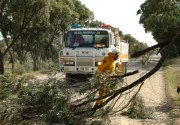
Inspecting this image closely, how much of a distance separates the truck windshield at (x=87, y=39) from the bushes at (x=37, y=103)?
10039 millimetres

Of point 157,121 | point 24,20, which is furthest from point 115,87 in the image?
point 24,20

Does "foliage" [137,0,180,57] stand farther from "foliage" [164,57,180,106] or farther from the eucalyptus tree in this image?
the eucalyptus tree

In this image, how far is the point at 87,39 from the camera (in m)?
21.0

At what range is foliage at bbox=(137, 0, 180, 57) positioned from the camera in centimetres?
959

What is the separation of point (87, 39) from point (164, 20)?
1114 centimetres

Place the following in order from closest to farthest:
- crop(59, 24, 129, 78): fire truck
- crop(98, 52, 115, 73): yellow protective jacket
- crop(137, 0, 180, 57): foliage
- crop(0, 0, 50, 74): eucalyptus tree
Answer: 1. crop(137, 0, 180, 57): foliage
2. crop(98, 52, 115, 73): yellow protective jacket
3. crop(59, 24, 129, 78): fire truck
4. crop(0, 0, 50, 74): eucalyptus tree

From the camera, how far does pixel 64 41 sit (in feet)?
68.9

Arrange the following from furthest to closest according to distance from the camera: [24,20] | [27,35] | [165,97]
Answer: [27,35] < [24,20] < [165,97]

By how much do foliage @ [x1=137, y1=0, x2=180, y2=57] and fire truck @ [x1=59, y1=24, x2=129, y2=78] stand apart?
2.41 m

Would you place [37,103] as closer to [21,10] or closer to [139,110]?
[139,110]

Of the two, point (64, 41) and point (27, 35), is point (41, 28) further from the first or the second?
point (64, 41)

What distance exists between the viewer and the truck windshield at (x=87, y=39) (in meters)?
20.8

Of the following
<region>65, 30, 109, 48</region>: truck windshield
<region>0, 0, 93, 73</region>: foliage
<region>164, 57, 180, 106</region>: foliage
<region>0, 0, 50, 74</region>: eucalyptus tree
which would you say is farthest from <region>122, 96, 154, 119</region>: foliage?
<region>0, 0, 50, 74</region>: eucalyptus tree

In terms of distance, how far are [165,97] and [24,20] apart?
15.9 metres
